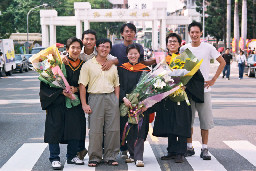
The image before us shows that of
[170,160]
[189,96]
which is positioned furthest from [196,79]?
[170,160]

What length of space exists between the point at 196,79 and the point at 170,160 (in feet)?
4.39

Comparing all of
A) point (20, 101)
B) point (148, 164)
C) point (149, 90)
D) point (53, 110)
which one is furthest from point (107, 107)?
point (20, 101)

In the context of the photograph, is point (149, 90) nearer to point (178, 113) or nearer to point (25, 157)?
point (178, 113)

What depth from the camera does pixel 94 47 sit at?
7.64m

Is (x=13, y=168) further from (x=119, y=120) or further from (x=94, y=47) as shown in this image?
(x=94, y=47)

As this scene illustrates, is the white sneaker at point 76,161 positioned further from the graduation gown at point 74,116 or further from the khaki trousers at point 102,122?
the graduation gown at point 74,116

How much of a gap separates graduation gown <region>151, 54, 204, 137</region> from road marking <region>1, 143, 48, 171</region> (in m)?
2.02

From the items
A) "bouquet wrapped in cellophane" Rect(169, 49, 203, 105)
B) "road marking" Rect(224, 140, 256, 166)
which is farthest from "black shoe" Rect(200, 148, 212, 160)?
"bouquet wrapped in cellophane" Rect(169, 49, 203, 105)

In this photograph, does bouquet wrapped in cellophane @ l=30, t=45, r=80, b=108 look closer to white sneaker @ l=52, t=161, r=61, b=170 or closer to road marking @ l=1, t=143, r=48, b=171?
white sneaker @ l=52, t=161, r=61, b=170

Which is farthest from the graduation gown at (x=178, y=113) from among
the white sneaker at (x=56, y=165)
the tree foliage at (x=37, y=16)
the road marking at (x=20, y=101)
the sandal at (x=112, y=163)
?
the tree foliage at (x=37, y=16)

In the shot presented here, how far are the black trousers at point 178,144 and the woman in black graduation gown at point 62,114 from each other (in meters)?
1.39

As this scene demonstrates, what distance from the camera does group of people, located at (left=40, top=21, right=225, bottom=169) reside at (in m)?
7.24

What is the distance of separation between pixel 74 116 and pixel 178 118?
1.57 m

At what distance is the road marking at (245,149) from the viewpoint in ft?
25.7
